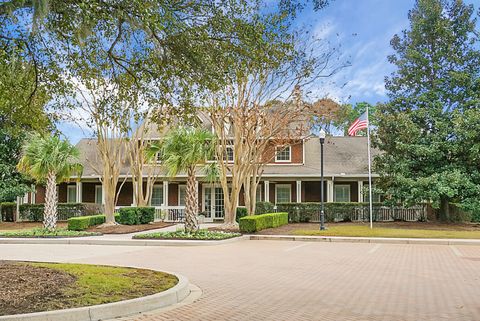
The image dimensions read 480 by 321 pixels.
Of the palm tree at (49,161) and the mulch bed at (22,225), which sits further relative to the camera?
the mulch bed at (22,225)

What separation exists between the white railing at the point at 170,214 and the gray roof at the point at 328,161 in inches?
138

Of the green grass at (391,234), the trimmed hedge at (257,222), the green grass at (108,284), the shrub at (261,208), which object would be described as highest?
the shrub at (261,208)

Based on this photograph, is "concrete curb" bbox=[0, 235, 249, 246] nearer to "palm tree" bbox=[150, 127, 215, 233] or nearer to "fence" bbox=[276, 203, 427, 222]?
"palm tree" bbox=[150, 127, 215, 233]

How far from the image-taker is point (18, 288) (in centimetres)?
784

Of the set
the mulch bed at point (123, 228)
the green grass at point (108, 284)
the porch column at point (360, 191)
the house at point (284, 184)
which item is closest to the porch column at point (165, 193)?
the house at point (284, 184)

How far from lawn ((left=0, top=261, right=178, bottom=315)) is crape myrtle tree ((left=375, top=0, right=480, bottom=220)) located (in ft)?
62.5

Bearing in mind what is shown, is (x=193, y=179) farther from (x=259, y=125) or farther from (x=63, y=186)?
(x=63, y=186)

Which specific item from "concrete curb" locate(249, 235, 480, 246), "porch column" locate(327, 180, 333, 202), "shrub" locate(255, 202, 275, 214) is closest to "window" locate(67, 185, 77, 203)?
"shrub" locate(255, 202, 275, 214)

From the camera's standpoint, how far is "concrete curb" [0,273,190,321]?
623 cm

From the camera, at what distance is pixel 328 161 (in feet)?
112

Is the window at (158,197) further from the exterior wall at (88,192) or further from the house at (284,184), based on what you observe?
the exterior wall at (88,192)

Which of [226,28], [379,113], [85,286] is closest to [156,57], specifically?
[226,28]

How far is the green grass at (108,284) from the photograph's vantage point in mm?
7242

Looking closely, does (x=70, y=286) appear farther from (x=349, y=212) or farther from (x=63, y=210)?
(x=63, y=210)
